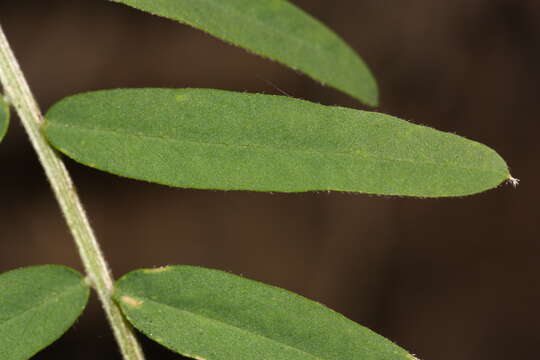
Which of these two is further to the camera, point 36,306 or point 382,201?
point 382,201

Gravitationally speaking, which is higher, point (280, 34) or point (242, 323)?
point (280, 34)

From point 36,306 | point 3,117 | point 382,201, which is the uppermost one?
point 382,201

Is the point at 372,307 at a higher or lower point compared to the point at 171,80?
lower

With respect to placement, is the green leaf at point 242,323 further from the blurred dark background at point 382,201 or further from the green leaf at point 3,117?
the blurred dark background at point 382,201

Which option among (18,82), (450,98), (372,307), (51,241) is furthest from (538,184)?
(18,82)

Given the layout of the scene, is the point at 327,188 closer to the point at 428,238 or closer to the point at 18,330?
the point at 18,330

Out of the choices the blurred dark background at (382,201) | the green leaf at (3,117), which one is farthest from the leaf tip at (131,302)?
the blurred dark background at (382,201)

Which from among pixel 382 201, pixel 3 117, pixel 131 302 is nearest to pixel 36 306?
pixel 131 302

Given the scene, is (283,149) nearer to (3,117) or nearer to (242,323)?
(242,323)
